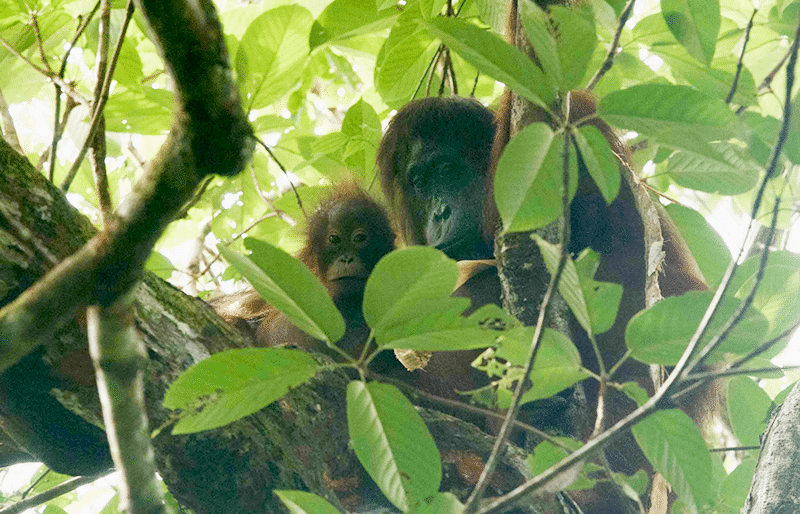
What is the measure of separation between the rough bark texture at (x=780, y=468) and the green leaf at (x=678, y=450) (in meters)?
0.48

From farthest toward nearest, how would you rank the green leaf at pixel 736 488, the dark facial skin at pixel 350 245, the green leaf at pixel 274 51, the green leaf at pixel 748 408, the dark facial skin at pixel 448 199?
the dark facial skin at pixel 448 199 → the dark facial skin at pixel 350 245 → the green leaf at pixel 274 51 → the green leaf at pixel 748 408 → the green leaf at pixel 736 488

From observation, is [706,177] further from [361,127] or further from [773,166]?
[361,127]

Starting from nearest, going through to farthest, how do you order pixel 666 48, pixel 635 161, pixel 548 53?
pixel 548 53
pixel 666 48
pixel 635 161

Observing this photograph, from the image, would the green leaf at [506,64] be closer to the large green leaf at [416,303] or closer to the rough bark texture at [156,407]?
the large green leaf at [416,303]

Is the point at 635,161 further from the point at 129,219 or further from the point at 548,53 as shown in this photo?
the point at 129,219

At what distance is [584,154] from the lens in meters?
1.42

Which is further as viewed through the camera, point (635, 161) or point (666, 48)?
point (635, 161)

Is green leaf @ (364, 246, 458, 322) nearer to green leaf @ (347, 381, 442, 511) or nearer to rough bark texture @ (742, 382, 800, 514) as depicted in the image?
green leaf @ (347, 381, 442, 511)

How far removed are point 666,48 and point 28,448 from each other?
2.16 m

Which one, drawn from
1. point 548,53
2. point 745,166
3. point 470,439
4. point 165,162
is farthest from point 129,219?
point 470,439

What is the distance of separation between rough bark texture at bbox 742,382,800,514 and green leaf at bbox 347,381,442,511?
Result: 911mm

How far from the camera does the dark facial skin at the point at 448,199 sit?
3650 mm

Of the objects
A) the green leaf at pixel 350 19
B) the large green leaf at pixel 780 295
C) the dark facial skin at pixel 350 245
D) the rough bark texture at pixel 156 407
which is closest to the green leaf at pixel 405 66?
the green leaf at pixel 350 19

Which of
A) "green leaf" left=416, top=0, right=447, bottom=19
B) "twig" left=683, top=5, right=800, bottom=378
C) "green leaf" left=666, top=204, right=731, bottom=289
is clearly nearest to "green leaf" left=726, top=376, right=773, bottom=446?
"green leaf" left=666, top=204, right=731, bottom=289
